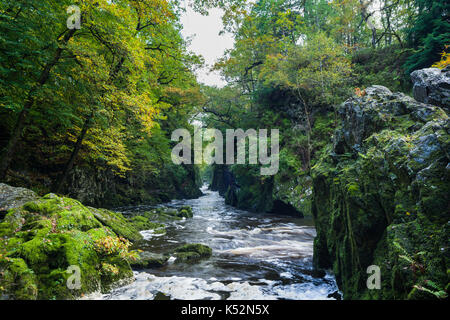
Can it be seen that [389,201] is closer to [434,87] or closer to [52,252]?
[434,87]

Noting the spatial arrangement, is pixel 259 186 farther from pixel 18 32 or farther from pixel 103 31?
pixel 18 32

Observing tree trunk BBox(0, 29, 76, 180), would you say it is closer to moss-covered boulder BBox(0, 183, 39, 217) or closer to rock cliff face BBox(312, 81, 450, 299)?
moss-covered boulder BBox(0, 183, 39, 217)

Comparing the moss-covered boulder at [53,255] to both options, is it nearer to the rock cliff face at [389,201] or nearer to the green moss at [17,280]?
the green moss at [17,280]

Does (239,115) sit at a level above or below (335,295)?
above

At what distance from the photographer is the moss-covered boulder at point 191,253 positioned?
23.6ft

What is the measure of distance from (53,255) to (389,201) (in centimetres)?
610

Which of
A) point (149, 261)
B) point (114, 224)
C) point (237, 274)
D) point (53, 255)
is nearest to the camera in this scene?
point (53, 255)

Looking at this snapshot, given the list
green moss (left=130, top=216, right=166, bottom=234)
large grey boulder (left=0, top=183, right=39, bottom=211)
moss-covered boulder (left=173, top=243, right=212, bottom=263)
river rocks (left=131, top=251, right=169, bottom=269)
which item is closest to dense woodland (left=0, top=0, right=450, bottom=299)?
large grey boulder (left=0, top=183, right=39, bottom=211)

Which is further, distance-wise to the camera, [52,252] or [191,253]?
[191,253]

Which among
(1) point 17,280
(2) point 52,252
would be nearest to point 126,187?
(2) point 52,252

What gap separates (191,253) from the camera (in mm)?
7457

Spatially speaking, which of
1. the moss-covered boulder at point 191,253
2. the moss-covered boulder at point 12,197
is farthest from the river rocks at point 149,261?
the moss-covered boulder at point 12,197
